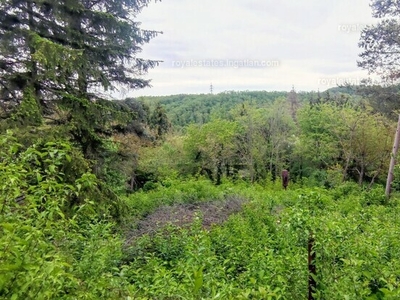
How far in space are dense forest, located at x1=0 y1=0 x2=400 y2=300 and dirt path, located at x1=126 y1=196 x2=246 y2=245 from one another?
7 centimetres

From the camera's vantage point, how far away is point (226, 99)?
2221 inches

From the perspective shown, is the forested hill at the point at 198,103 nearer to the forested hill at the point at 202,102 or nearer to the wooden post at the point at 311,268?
the forested hill at the point at 202,102

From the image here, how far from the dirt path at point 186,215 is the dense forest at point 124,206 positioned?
0.07 metres

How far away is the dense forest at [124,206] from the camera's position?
1.79 meters

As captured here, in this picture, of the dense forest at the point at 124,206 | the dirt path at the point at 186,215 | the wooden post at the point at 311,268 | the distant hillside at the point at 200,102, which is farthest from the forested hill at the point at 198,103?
the wooden post at the point at 311,268

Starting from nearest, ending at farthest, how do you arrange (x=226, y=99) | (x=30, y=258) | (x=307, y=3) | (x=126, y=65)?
1. (x=30, y=258)
2. (x=126, y=65)
3. (x=307, y=3)
4. (x=226, y=99)

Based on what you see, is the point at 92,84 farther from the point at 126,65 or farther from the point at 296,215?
the point at 296,215

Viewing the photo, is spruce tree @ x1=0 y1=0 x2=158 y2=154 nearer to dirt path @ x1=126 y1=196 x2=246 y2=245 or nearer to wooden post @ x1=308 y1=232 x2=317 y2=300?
dirt path @ x1=126 y1=196 x2=246 y2=245

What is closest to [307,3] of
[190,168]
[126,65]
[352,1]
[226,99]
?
[352,1]

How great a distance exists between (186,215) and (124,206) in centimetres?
255

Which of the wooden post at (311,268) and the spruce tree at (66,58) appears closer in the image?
the wooden post at (311,268)

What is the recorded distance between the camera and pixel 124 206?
630 cm

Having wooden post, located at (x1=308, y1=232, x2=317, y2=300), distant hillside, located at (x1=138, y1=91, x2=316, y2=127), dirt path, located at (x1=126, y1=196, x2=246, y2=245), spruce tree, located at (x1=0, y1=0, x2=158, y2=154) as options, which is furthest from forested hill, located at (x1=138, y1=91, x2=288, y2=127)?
wooden post, located at (x1=308, y1=232, x2=317, y2=300)

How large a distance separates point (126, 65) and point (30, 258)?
7163 millimetres
